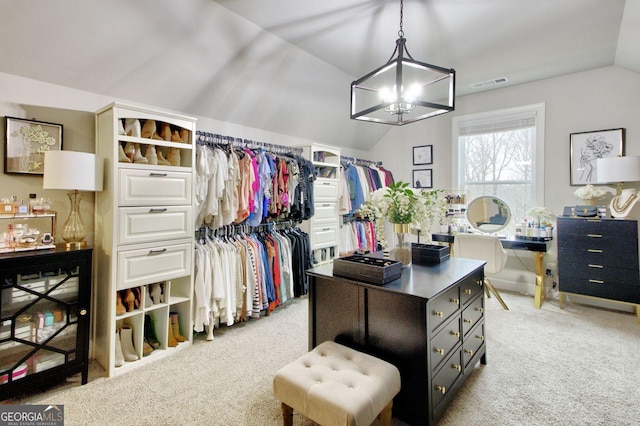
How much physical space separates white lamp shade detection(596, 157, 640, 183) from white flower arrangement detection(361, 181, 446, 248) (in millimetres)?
2396

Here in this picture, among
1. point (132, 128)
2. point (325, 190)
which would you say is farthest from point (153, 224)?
point (325, 190)

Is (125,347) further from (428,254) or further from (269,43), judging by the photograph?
(269,43)

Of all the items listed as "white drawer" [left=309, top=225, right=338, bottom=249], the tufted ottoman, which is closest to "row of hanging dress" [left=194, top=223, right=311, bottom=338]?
"white drawer" [left=309, top=225, right=338, bottom=249]

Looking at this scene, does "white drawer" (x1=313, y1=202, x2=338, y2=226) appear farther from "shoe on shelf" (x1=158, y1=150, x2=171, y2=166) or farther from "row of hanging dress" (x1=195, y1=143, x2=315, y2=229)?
"shoe on shelf" (x1=158, y1=150, x2=171, y2=166)

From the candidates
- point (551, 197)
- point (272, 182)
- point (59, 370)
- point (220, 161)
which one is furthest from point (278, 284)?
point (551, 197)

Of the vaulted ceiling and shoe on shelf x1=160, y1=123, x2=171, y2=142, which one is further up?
the vaulted ceiling

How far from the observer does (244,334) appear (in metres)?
2.97

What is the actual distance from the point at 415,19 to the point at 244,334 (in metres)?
3.15

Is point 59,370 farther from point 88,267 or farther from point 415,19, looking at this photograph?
point 415,19

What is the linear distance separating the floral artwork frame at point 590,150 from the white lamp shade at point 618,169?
14.5 inches

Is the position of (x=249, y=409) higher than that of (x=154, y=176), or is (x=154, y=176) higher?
(x=154, y=176)

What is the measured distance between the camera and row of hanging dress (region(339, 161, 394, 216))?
4.48 m

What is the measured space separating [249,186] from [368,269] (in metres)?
1.73

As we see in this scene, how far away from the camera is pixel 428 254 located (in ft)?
7.63
